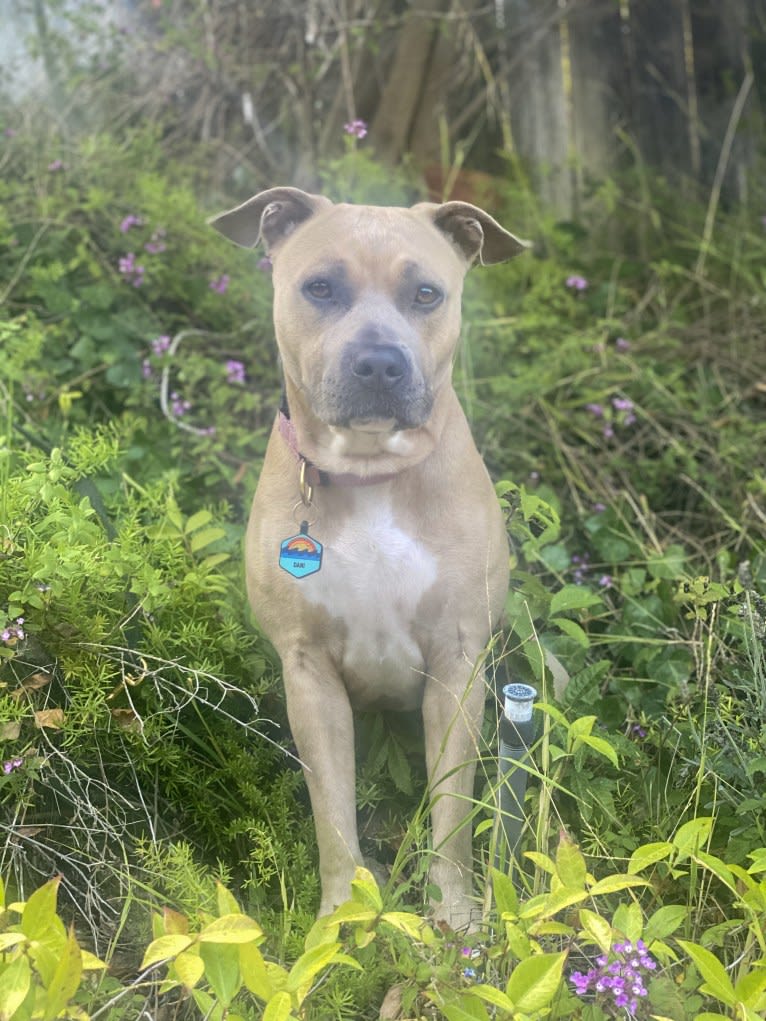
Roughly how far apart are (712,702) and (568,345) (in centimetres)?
206

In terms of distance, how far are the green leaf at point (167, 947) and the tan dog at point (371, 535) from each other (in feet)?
2.59

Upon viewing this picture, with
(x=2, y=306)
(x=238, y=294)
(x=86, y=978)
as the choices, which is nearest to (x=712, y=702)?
(x=86, y=978)

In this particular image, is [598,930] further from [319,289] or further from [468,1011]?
[319,289]

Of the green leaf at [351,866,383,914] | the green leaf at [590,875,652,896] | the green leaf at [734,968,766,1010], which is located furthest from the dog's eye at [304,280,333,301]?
the green leaf at [734,968,766,1010]

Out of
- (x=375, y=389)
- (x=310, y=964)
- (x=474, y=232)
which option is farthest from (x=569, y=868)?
(x=474, y=232)

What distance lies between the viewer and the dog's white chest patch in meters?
2.26

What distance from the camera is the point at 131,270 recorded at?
159 inches

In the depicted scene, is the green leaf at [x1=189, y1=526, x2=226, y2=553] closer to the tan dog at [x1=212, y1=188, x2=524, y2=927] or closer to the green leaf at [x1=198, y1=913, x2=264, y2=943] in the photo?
the tan dog at [x1=212, y1=188, x2=524, y2=927]

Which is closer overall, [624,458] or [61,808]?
[61,808]

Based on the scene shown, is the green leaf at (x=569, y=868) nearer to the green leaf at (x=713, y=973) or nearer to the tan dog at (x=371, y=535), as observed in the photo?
the green leaf at (x=713, y=973)

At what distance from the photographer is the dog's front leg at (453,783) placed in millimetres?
2246

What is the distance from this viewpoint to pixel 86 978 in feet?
6.17

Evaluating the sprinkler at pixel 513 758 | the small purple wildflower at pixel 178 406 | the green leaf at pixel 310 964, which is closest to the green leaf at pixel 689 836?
the sprinkler at pixel 513 758

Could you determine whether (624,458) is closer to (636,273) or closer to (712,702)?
(636,273)
